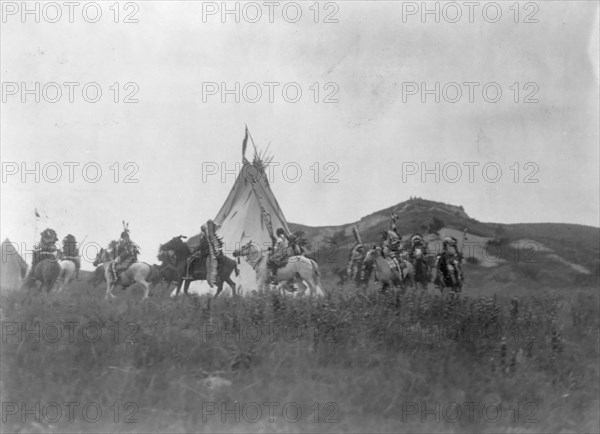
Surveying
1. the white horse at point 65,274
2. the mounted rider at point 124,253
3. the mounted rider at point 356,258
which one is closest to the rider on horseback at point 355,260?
the mounted rider at point 356,258

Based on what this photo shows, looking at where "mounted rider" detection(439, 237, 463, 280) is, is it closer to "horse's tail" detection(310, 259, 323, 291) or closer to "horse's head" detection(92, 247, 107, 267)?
"horse's tail" detection(310, 259, 323, 291)

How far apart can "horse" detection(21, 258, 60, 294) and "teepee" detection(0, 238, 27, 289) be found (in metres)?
0.11

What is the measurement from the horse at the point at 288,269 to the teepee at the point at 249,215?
0.13 meters

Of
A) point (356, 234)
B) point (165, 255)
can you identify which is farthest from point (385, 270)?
point (165, 255)

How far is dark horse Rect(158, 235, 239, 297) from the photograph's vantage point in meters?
10.3

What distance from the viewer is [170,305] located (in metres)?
9.02

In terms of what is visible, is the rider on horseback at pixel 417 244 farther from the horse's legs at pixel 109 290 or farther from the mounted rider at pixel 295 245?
the horse's legs at pixel 109 290

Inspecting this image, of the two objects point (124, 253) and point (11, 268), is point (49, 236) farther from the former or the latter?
point (124, 253)

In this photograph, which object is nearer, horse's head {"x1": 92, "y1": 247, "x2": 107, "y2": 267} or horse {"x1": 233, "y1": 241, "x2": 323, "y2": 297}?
horse's head {"x1": 92, "y1": 247, "x2": 107, "y2": 267}

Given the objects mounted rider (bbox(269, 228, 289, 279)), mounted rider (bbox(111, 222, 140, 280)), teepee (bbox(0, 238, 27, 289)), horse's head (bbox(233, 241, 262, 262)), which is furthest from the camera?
horse's head (bbox(233, 241, 262, 262))

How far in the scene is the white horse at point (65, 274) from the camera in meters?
10.1

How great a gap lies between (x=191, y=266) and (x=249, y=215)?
1.21 m

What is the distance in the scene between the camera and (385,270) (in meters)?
10.0

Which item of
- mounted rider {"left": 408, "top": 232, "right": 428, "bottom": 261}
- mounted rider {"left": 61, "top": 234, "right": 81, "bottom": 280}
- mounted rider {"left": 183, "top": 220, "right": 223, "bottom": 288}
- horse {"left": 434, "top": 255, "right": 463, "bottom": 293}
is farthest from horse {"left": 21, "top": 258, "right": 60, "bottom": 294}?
horse {"left": 434, "top": 255, "right": 463, "bottom": 293}
